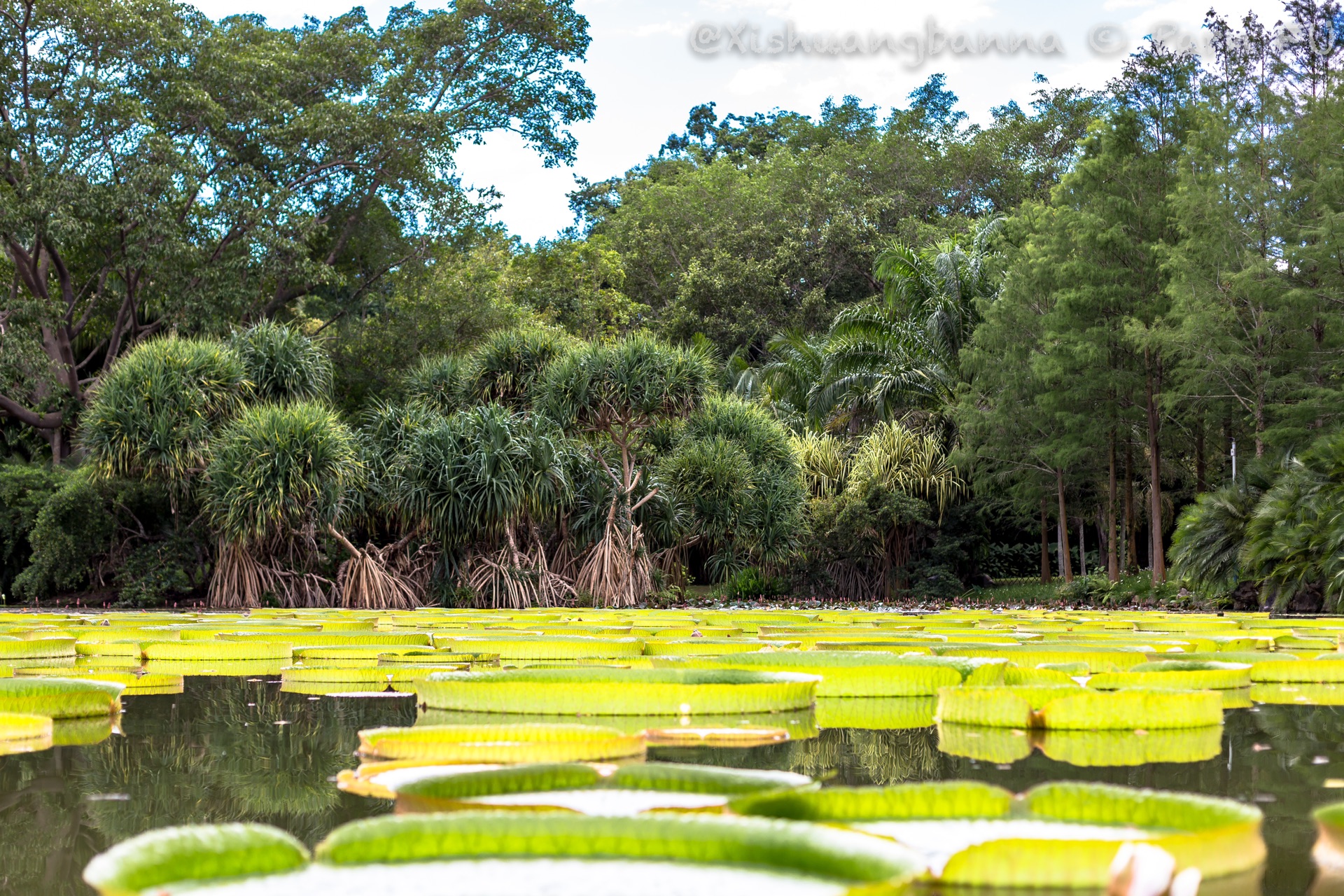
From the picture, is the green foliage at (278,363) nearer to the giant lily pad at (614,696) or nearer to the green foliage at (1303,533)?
the green foliage at (1303,533)

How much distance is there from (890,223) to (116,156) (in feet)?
67.4

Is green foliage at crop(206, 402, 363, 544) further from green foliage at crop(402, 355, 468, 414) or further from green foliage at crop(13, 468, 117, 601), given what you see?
green foliage at crop(402, 355, 468, 414)

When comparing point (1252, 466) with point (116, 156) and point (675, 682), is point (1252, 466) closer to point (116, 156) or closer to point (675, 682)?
point (675, 682)

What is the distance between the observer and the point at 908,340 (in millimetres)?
21359

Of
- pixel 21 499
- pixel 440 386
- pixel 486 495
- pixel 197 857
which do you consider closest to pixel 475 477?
pixel 486 495

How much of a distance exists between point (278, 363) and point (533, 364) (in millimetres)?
3321

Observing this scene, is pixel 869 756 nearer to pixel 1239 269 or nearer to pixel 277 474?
pixel 277 474

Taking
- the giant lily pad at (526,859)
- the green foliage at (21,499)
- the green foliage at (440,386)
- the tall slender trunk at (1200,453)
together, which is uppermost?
the green foliage at (440,386)

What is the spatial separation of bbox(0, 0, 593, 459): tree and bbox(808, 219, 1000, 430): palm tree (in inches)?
272

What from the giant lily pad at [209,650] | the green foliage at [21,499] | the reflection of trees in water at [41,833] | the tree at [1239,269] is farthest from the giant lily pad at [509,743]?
the tree at [1239,269]

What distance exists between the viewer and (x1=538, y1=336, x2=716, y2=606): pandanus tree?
44.8 feet

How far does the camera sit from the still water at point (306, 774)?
166 centimetres

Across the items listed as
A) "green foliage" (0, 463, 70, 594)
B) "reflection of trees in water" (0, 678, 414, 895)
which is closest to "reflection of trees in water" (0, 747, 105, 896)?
"reflection of trees in water" (0, 678, 414, 895)

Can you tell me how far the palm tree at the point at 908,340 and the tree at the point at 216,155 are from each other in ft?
22.7
